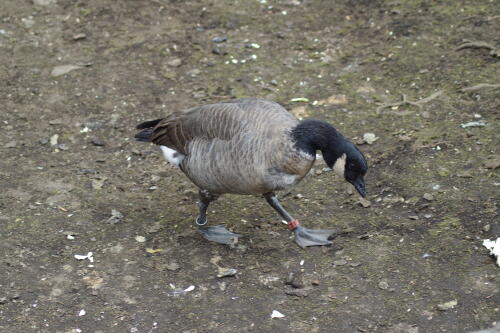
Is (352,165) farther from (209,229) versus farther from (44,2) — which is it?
(44,2)

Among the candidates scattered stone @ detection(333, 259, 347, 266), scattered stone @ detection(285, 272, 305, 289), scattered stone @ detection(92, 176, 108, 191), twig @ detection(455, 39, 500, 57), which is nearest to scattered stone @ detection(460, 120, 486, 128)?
twig @ detection(455, 39, 500, 57)

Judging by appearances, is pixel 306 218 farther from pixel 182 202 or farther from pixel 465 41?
pixel 465 41

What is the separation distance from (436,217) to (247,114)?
169 centimetres

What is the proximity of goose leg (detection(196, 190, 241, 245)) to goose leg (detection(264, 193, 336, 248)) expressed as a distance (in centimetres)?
41

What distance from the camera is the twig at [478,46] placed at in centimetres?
724

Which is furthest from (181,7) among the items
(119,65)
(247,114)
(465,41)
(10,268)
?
(10,268)

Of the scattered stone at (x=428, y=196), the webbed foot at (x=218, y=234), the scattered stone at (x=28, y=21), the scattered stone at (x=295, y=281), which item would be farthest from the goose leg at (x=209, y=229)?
the scattered stone at (x=28, y=21)

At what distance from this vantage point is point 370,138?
6.50 m

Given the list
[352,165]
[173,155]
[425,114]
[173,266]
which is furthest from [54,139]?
[425,114]

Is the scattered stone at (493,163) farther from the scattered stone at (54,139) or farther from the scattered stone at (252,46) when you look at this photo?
the scattered stone at (54,139)

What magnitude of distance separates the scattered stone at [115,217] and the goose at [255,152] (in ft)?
2.34

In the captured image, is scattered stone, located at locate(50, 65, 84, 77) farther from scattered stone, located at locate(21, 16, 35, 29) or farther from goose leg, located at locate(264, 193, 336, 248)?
goose leg, located at locate(264, 193, 336, 248)

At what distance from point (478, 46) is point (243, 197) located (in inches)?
124

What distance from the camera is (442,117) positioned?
658 cm
